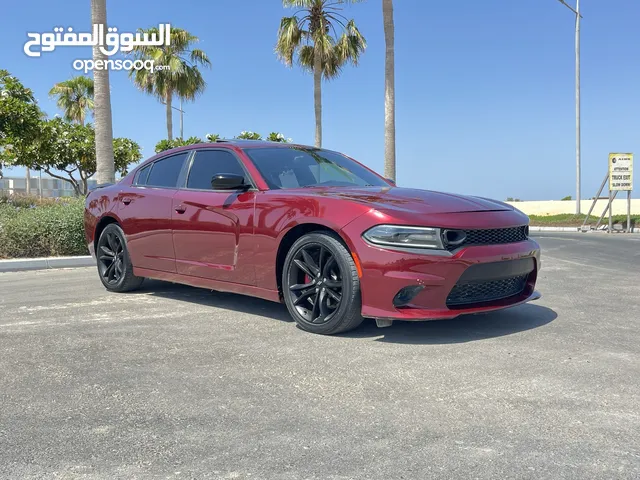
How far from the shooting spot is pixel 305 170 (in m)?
5.36

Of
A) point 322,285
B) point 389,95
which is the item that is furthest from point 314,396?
point 389,95

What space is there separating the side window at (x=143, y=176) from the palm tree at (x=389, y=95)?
394 inches

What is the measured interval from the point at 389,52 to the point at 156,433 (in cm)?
1443

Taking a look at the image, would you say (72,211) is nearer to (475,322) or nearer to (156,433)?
(475,322)

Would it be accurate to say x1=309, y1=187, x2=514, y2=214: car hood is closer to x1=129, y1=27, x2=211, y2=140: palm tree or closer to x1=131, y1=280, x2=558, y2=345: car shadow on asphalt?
x1=131, y1=280, x2=558, y2=345: car shadow on asphalt

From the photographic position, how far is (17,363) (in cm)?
378

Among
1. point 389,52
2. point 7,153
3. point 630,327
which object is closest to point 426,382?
point 630,327

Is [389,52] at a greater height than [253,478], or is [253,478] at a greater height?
[389,52]

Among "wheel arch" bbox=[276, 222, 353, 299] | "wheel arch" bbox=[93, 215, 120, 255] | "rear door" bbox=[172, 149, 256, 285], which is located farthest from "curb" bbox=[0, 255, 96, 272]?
"wheel arch" bbox=[276, 222, 353, 299]

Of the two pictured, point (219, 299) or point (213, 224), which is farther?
point (219, 299)

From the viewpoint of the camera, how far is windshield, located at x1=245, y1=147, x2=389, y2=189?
514 cm

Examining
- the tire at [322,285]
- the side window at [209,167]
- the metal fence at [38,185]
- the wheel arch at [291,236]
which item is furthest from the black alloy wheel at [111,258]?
the metal fence at [38,185]

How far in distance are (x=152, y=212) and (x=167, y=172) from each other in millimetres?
445

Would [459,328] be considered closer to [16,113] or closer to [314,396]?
[314,396]
